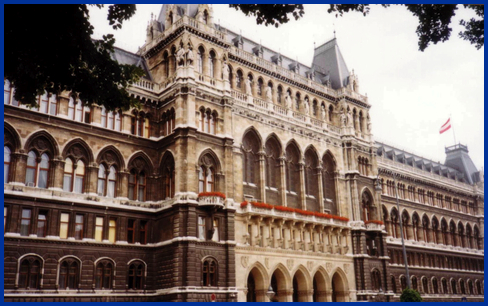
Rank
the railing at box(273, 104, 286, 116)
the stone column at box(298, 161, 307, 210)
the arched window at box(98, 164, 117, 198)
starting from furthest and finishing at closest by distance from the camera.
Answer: the railing at box(273, 104, 286, 116), the stone column at box(298, 161, 307, 210), the arched window at box(98, 164, 117, 198)

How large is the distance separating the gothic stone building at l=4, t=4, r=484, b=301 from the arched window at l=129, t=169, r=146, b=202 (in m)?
0.09

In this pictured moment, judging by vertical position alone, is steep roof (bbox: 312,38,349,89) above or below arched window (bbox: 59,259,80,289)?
above

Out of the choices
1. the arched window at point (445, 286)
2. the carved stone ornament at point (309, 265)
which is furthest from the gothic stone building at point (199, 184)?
the arched window at point (445, 286)

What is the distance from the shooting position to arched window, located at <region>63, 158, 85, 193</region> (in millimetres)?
37625

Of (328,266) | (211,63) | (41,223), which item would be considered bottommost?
(328,266)

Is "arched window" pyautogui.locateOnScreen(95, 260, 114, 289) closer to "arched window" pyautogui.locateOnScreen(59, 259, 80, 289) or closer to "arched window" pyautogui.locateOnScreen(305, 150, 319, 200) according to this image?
"arched window" pyautogui.locateOnScreen(59, 259, 80, 289)

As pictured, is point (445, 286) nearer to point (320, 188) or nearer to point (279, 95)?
point (320, 188)

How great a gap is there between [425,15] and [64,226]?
2758 cm

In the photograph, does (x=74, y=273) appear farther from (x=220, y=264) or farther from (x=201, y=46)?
(x=201, y=46)

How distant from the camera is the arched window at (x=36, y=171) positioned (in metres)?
35.8

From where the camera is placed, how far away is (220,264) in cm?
3984

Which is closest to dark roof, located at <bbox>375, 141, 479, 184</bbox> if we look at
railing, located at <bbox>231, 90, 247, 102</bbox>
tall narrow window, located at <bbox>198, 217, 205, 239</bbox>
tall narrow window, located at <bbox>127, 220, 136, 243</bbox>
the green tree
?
railing, located at <bbox>231, 90, 247, 102</bbox>

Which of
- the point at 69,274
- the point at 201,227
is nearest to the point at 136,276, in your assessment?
the point at 69,274

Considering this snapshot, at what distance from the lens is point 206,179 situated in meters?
42.0
